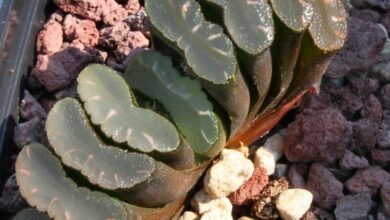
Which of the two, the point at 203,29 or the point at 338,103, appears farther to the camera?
the point at 338,103

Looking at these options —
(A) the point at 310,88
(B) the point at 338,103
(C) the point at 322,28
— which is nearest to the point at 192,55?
(C) the point at 322,28

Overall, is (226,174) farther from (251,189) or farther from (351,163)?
(351,163)

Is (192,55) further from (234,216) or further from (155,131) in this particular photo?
(234,216)

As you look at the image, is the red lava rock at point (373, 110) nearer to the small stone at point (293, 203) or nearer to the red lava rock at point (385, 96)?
the red lava rock at point (385, 96)

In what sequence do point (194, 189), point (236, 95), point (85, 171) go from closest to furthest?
point (85, 171)
point (236, 95)
point (194, 189)

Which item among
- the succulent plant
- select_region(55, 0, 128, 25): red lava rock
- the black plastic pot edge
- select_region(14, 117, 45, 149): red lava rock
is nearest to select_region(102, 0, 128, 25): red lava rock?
select_region(55, 0, 128, 25): red lava rock

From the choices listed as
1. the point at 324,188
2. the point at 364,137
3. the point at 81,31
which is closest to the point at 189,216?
the point at 324,188

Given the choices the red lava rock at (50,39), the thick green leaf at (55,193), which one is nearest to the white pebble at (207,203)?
the thick green leaf at (55,193)
